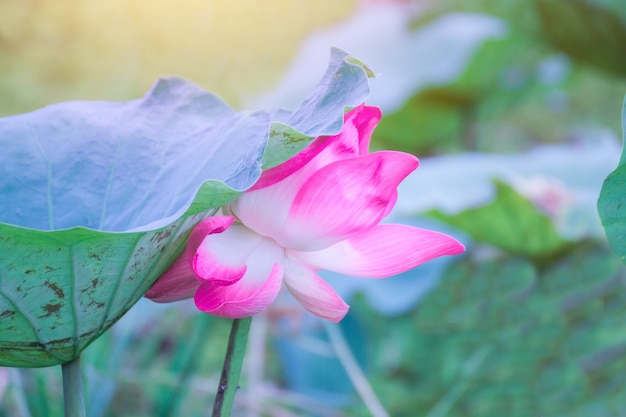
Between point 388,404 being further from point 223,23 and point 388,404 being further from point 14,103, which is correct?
point 223,23

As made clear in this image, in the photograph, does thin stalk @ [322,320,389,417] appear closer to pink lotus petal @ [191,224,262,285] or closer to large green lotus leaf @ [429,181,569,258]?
large green lotus leaf @ [429,181,569,258]

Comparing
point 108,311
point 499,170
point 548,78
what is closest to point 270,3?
point 548,78

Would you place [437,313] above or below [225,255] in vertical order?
below

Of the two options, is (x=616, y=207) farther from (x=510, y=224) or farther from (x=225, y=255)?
(x=510, y=224)

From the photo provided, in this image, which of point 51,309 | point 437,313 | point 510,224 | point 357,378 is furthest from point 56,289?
point 437,313

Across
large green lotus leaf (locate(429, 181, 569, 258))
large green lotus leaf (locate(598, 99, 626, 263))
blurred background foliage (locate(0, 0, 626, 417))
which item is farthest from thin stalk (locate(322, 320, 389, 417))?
large green lotus leaf (locate(598, 99, 626, 263))

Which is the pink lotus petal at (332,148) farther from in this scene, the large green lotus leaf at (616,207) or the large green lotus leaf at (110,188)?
the large green lotus leaf at (616,207)

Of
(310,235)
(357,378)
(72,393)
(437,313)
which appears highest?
(310,235)
